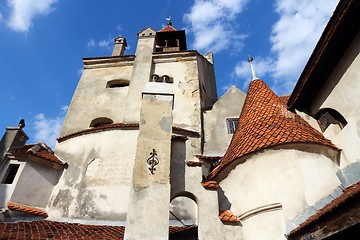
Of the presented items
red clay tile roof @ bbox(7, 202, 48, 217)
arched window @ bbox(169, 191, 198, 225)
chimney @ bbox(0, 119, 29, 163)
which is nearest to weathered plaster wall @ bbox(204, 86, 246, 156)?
arched window @ bbox(169, 191, 198, 225)

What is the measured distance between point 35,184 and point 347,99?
9.97 m

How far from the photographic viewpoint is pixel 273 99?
862cm

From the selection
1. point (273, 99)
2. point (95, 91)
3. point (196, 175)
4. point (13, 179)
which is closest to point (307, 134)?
point (273, 99)

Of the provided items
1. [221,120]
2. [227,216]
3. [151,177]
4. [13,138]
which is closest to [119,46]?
[221,120]

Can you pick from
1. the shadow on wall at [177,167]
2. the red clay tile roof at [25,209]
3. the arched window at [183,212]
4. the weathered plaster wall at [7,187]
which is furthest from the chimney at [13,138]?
the shadow on wall at [177,167]

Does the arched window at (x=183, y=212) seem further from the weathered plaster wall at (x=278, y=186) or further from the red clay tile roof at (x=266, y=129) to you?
the weathered plaster wall at (x=278, y=186)

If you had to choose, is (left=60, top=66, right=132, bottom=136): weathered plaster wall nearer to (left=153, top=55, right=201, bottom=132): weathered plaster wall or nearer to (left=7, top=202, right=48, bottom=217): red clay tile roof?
(left=153, top=55, right=201, bottom=132): weathered plaster wall

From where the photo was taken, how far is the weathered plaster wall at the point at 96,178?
29.4 ft

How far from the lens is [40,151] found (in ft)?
34.4

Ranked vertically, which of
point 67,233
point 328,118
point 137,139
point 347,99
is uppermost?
point 328,118

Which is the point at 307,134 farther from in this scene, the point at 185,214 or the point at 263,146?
the point at 185,214

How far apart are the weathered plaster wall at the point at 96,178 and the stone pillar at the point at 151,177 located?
3.64 meters

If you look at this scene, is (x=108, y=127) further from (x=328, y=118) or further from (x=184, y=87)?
(x=328, y=118)

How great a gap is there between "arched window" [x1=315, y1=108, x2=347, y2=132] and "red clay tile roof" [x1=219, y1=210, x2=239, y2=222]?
344 cm
